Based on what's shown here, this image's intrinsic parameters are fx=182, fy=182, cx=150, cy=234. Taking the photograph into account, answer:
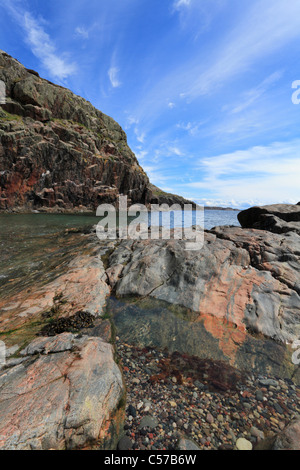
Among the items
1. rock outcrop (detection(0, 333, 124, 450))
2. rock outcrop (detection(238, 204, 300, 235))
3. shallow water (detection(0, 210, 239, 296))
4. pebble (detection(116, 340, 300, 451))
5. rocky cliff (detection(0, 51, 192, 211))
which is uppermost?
rocky cliff (detection(0, 51, 192, 211))

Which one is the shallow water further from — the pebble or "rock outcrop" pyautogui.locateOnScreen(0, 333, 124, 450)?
the pebble

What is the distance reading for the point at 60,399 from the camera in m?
4.40

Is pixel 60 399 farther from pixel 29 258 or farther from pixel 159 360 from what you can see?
pixel 29 258

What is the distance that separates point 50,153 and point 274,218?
5977cm

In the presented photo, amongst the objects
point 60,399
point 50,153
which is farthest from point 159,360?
point 50,153

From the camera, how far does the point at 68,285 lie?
10672 mm

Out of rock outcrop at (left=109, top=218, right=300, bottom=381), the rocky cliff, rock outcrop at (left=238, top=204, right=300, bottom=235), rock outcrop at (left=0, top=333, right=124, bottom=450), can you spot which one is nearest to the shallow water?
rock outcrop at (left=109, top=218, right=300, bottom=381)

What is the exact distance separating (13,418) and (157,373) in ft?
12.6

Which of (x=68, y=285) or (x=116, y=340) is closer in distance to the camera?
(x=116, y=340)

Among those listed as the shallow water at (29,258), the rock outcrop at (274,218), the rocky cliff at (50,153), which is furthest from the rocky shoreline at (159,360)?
the rocky cliff at (50,153)

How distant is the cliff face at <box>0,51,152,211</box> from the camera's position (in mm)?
48312
